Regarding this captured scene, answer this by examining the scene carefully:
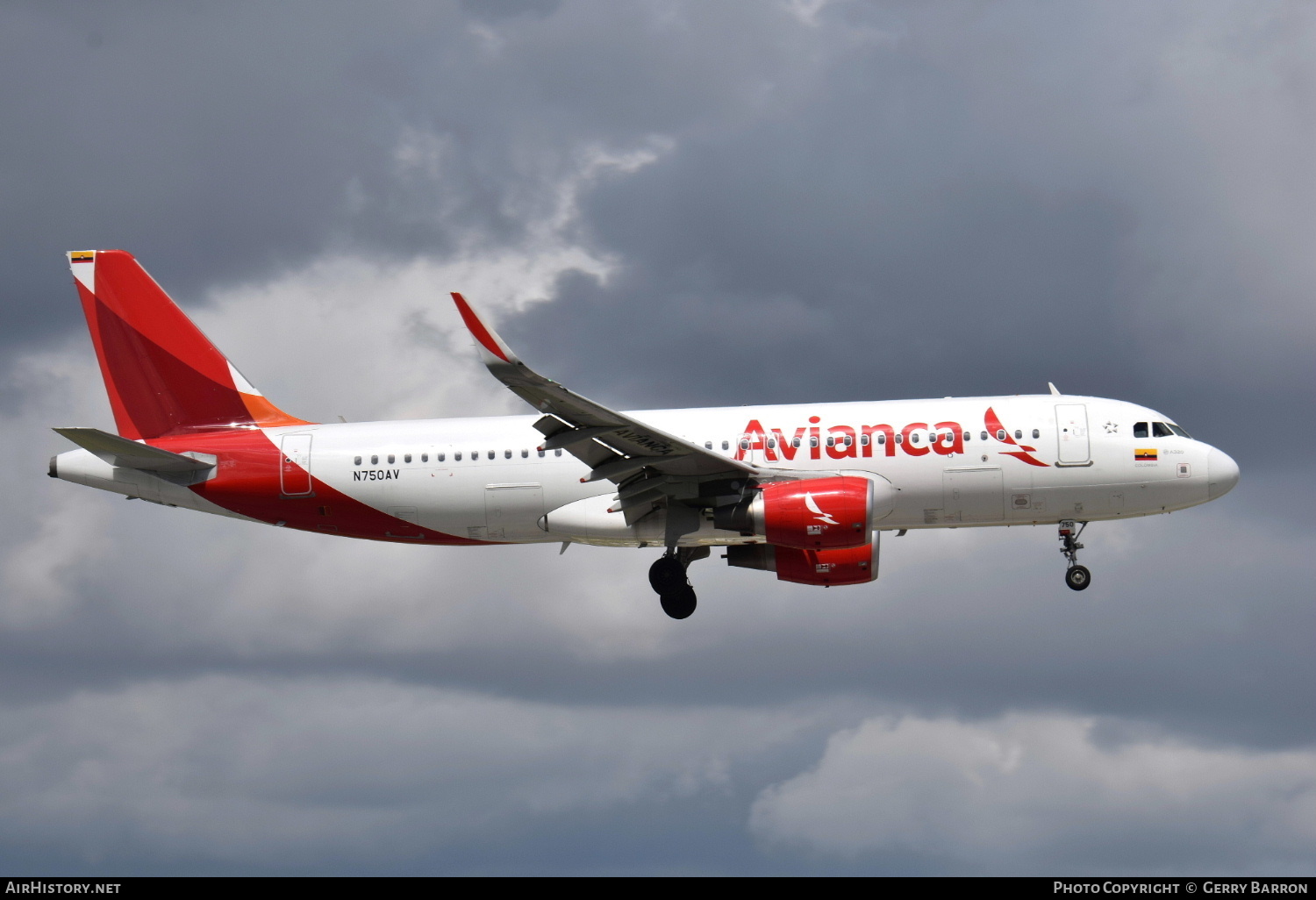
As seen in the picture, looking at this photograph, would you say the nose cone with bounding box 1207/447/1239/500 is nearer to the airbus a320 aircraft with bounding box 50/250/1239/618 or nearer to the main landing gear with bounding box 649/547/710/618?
the airbus a320 aircraft with bounding box 50/250/1239/618

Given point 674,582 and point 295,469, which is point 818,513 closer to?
point 674,582

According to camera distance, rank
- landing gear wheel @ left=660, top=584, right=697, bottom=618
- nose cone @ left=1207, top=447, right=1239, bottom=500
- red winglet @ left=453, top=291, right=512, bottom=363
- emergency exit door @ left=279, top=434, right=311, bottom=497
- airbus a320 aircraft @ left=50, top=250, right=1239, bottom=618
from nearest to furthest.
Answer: red winglet @ left=453, top=291, right=512, bottom=363
airbus a320 aircraft @ left=50, top=250, right=1239, bottom=618
nose cone @ left=1207, top=447, right=1239, bottom=500
landing gear wheel @ left=660, top=584, right=697, bottom=618
emergency exit door @ left=279, top=434, right=311, bottom=497

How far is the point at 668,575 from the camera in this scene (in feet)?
132

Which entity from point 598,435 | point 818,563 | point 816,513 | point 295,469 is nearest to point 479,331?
point 598,435

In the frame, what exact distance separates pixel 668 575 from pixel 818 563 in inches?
177

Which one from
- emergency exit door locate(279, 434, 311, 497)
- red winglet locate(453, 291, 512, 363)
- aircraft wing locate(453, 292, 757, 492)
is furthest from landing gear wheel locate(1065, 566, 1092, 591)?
emergency exit door locate(279, 434, 311, 497)

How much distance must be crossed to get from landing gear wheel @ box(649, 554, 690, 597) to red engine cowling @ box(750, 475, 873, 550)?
3.74 m

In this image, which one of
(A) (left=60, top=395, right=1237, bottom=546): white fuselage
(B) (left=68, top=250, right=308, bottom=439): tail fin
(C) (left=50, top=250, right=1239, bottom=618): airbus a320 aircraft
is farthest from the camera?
(B) (left=68, top=250, right=308, bottom=439): tail fin

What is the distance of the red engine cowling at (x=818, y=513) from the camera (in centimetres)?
3669

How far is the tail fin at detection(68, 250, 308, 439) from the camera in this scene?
4397cm

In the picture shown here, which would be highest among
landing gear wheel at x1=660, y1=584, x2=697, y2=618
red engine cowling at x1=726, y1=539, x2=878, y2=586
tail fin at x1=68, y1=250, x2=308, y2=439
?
tail fin at x1=68, y1=250, x2=308, y2=439

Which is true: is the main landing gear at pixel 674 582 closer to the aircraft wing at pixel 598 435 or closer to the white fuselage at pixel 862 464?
the white fuselage at pixel 862 464

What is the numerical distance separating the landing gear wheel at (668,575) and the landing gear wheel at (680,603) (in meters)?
0.20

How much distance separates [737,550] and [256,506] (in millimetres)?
14364
